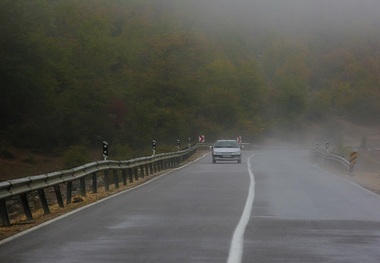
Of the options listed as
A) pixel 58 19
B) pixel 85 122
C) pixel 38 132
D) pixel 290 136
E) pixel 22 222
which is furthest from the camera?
pixel 290 136

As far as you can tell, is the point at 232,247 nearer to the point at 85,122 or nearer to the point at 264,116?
the point at 85,122

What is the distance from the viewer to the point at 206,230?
13.1 meters

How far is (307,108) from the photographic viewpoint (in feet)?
440

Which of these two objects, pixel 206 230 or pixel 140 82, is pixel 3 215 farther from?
pixel 140 82

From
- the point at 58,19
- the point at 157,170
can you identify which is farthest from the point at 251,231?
the point at 58,19

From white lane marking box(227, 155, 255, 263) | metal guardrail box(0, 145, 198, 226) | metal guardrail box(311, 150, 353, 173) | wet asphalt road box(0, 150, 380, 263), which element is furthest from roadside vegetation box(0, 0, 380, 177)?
white lane marking box(227, 155, 255, 263)

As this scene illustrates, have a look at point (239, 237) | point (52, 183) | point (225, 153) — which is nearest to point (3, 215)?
point (52, 183)

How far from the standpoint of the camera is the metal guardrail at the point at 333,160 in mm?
37622

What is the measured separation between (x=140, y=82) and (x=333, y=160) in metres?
51.7

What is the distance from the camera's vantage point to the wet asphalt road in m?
10.4

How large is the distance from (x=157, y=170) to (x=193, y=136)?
56987mm

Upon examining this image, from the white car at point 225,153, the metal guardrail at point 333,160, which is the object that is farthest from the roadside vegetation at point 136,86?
the metal guardrail at point 333,160

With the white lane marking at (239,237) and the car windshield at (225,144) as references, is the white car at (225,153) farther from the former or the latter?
the white lane marking at (239,237)

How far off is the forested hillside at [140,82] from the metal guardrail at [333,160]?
21.7 metres
